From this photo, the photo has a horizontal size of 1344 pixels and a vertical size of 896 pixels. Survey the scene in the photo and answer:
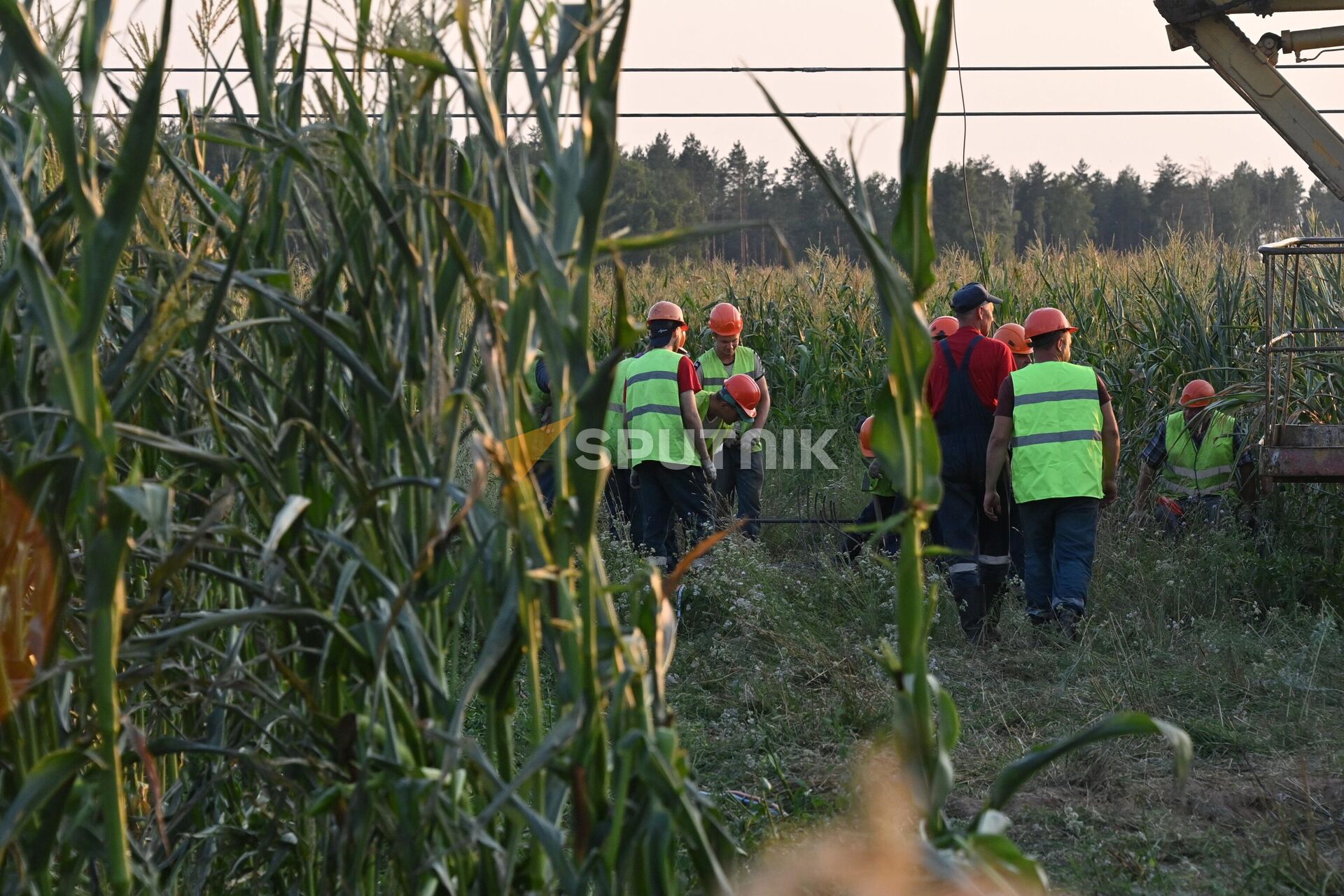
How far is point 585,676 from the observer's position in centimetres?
139

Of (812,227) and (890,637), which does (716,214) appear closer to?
(812,227)

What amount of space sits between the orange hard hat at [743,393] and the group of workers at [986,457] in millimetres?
13

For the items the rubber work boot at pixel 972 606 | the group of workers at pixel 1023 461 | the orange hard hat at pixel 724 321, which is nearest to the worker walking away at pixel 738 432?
the orange hard hat at pixel 724 321

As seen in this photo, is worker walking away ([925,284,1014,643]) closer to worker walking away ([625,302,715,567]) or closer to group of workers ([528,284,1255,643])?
group of workers ([528,284,1255,643])

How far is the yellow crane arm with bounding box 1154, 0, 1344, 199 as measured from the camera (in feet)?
27.0

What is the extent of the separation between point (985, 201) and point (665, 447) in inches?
1900

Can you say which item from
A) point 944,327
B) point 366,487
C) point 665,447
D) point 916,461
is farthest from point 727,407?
→ point 916,461

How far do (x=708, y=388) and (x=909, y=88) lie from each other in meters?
8.61

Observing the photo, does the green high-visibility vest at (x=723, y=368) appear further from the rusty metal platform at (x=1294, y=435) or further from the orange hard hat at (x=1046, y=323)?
the rusty metal platform at (x=1294, y=435)

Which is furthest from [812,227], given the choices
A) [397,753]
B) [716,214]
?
[397,753]

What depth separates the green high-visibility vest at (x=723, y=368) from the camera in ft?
32.5

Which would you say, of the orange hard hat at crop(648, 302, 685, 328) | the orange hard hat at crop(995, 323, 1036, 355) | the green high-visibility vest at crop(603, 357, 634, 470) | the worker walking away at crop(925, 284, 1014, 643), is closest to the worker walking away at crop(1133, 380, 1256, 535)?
the orange hard hat at crop(995, 323, 1036, 355)

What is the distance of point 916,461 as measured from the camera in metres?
1.35

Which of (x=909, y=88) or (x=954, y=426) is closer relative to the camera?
(x=909, y=88)
